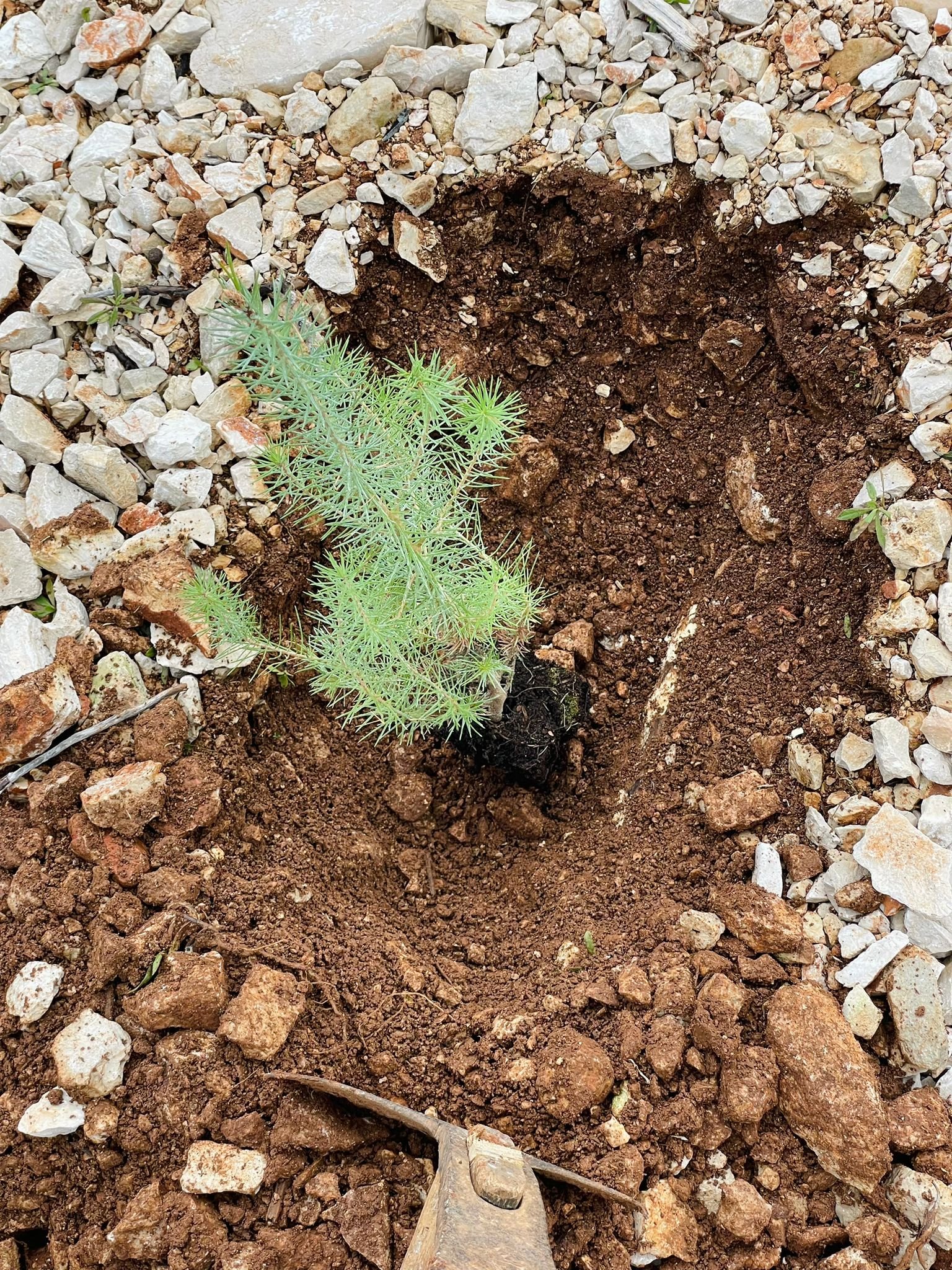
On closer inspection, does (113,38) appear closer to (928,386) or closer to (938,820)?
(928,386)

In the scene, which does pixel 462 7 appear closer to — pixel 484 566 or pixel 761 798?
pixel 484 566

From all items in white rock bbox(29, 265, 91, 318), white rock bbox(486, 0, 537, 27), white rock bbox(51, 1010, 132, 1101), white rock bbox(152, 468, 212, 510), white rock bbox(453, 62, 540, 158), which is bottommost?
white rock bbox(51, 1010, 132, 1101)

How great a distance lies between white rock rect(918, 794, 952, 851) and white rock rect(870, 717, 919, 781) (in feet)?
0.22

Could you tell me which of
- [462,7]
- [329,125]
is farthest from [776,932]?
[462,7]

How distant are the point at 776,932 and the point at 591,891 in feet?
1.38

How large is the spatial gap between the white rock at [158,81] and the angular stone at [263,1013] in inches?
85.8

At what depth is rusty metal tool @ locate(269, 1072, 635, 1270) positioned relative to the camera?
1324mm

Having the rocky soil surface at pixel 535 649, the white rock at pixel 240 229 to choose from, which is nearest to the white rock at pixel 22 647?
the rocky soil surface at pixel 535 649

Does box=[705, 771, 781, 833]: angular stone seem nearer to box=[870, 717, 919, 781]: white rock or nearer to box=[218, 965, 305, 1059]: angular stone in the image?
box=[870, 717, 919, 781]: white rock

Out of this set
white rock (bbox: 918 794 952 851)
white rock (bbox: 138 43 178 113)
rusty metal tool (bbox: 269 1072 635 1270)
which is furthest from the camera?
white rock (bbox: 138 43 178 113)

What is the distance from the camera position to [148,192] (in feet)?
7.66

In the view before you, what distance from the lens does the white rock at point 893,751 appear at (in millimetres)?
1835

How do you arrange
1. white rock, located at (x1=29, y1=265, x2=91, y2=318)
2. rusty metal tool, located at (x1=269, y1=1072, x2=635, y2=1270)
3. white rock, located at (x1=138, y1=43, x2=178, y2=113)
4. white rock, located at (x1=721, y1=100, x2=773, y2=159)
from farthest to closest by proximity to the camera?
white rock, located at (x1=138, y1=43, x2=178, y2=113)
white rock, located at (x1=29, y1=265, x2=91, y2=318)
white rock, located at (x1=721, y1=100, x2=773, y2=159)
rusty metal tool, located at (x1=269, y1=1072, x2=635, y2=1270)

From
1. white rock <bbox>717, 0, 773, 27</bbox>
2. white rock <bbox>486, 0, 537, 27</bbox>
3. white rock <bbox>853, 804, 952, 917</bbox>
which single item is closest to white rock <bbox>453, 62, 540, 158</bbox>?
white rock <bbox>486, 0, 537, 27</bbox>
